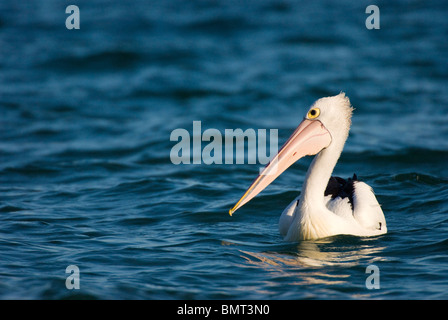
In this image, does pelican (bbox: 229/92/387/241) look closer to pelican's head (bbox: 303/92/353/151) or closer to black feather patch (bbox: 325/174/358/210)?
pelican's head (bbox: 303/92/353/151)

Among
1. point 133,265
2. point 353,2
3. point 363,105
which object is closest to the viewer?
point 133,265

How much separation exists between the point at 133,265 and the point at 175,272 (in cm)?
41

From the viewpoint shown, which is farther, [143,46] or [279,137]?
[143,46]

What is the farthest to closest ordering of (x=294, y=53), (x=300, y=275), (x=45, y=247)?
1. (x=294, y=53)
2. (x=45, y=247)
3. (x=300, y=275)

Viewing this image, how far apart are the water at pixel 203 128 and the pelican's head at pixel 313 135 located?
73 cm

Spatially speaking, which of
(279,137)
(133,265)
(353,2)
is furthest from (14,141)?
(353,2)

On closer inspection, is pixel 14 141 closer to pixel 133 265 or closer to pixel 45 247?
pixel 45 247

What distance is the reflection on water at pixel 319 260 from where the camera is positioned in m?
5.16

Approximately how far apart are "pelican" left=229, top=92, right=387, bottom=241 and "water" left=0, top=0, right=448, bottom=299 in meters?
0.15

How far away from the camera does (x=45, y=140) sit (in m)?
11.0

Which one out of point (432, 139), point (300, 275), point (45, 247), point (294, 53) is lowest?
point (300, 275)
